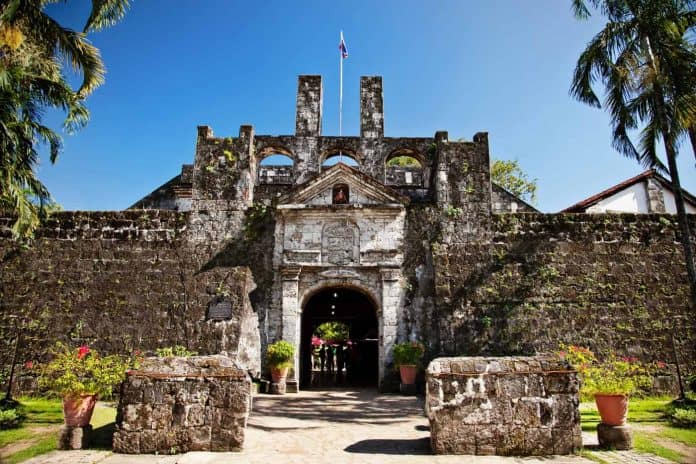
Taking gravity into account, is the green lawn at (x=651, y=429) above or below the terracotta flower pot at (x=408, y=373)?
below

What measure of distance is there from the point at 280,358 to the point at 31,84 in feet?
29.8

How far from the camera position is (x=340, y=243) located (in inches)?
460

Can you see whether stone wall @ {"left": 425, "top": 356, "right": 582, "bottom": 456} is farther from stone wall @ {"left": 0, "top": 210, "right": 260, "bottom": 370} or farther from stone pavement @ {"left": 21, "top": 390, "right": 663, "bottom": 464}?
stone wall @ {"left": 0, "top": 210, "right": 260, "bottom": 370}

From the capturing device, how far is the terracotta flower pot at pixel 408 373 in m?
10.3

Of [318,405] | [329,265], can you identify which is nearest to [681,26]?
[329,265]

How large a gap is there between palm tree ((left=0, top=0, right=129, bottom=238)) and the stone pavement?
752cm

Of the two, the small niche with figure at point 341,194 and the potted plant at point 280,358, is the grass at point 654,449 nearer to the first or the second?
the potted plant at point 280,358

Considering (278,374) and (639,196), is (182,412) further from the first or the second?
(639,196)

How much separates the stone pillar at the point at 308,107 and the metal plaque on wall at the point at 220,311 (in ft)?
18.0

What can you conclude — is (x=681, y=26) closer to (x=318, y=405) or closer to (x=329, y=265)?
(x=329, y=265)

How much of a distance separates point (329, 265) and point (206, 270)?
10.6ft

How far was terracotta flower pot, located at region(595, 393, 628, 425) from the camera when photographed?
573cm

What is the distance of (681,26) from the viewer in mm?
10180

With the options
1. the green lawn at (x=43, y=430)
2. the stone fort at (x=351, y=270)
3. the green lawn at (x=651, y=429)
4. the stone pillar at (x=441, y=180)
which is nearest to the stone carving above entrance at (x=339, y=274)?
the stone fort at (x=351, y=270)
